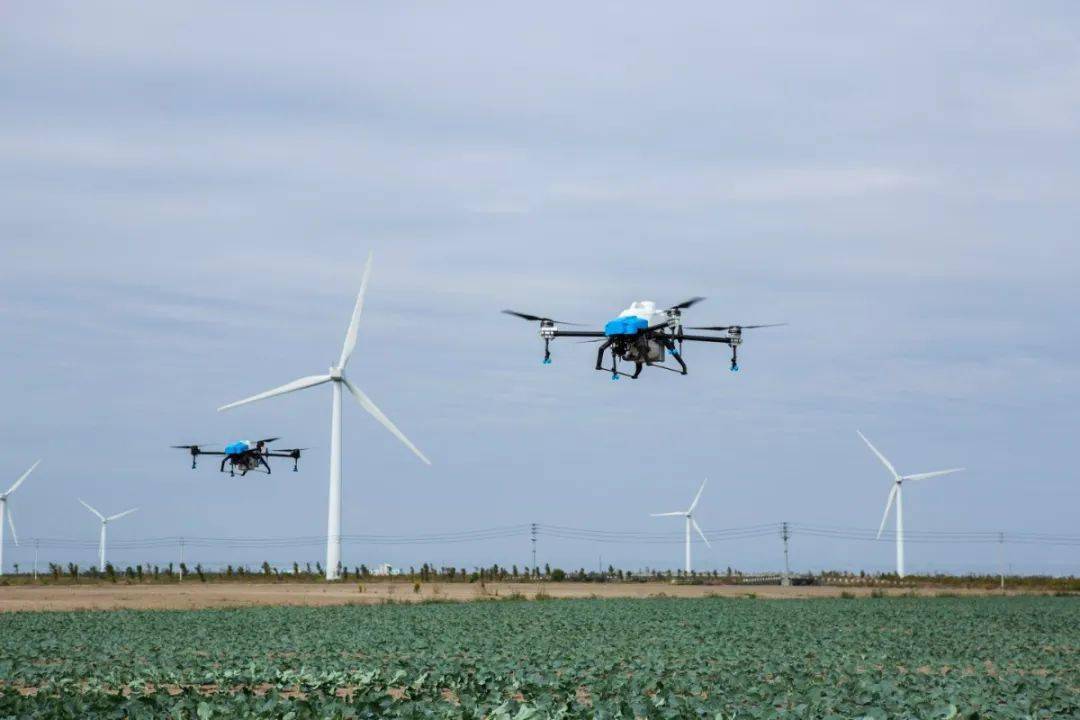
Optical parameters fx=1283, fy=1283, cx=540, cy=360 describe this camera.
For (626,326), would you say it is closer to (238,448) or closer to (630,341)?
(630,341)

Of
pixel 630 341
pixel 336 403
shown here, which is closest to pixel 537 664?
pixel 630 341

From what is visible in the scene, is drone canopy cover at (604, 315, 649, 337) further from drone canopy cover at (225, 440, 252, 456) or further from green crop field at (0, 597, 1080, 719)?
drone canopy cover at (225, 440, 252, 456)

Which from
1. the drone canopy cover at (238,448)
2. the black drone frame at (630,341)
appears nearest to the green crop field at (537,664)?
the black drone frame at (630,341)

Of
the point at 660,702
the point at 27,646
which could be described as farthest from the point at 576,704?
the point at 27,646

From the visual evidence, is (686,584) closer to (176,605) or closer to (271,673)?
(176,605)

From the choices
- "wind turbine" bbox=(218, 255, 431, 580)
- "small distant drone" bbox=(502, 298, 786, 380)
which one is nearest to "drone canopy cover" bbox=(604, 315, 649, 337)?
"small distant drone" bbox=(502, 298, 786, 380)

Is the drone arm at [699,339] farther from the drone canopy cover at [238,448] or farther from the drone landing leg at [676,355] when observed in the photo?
the drone canopy cover at [238,448]
